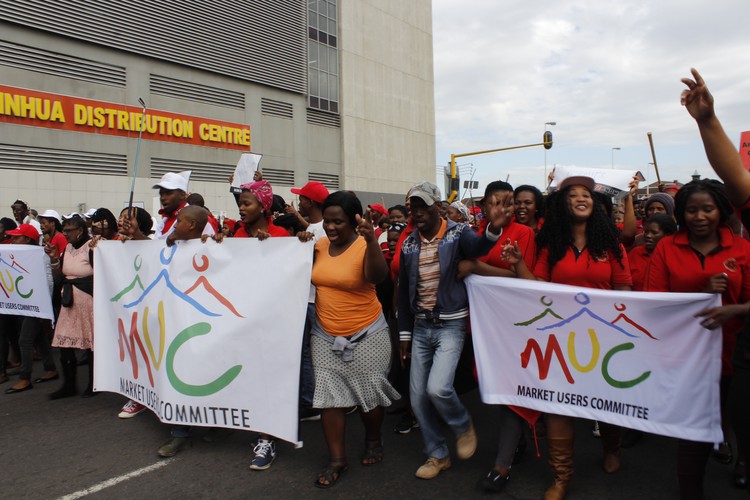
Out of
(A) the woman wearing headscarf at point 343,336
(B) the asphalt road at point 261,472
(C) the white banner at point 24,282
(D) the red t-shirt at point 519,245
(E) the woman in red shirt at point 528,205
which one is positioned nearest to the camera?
(B) the asphalt road at point 261,472

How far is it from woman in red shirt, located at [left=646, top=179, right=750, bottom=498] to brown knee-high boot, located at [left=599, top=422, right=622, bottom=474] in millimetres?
663

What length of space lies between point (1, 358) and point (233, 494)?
4403 mm

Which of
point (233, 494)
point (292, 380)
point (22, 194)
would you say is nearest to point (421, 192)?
point (292, 380)

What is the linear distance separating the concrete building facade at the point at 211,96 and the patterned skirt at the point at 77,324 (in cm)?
808

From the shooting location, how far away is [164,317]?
4.40 m

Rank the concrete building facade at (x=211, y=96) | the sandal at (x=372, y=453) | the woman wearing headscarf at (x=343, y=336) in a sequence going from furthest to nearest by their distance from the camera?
the concrete building facade at (x=211, y=96) < the sandal at (x=372, y=453) < the woman wearing headscarf at (x=343, y=336)

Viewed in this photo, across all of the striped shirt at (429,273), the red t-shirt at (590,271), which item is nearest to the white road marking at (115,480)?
the striped shirt at (429,273)

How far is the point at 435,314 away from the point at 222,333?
1.55 metres

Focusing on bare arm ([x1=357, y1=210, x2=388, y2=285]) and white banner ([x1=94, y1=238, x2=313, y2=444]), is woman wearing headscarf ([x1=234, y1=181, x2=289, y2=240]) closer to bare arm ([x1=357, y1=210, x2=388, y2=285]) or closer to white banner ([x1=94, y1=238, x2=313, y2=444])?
white banner ([x1=94, y1=238, x2=313, y2=444])

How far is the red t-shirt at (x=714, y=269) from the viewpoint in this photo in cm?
307

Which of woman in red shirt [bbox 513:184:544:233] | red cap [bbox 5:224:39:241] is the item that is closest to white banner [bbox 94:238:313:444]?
woman in red shirt [bbox 513:184:544:233]

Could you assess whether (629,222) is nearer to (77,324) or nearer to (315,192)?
(315,192)

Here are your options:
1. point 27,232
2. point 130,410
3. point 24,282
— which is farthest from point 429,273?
point 27,232

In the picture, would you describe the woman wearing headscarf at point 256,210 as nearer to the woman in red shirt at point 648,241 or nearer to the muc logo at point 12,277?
the woman in red shirt at point 648,241
